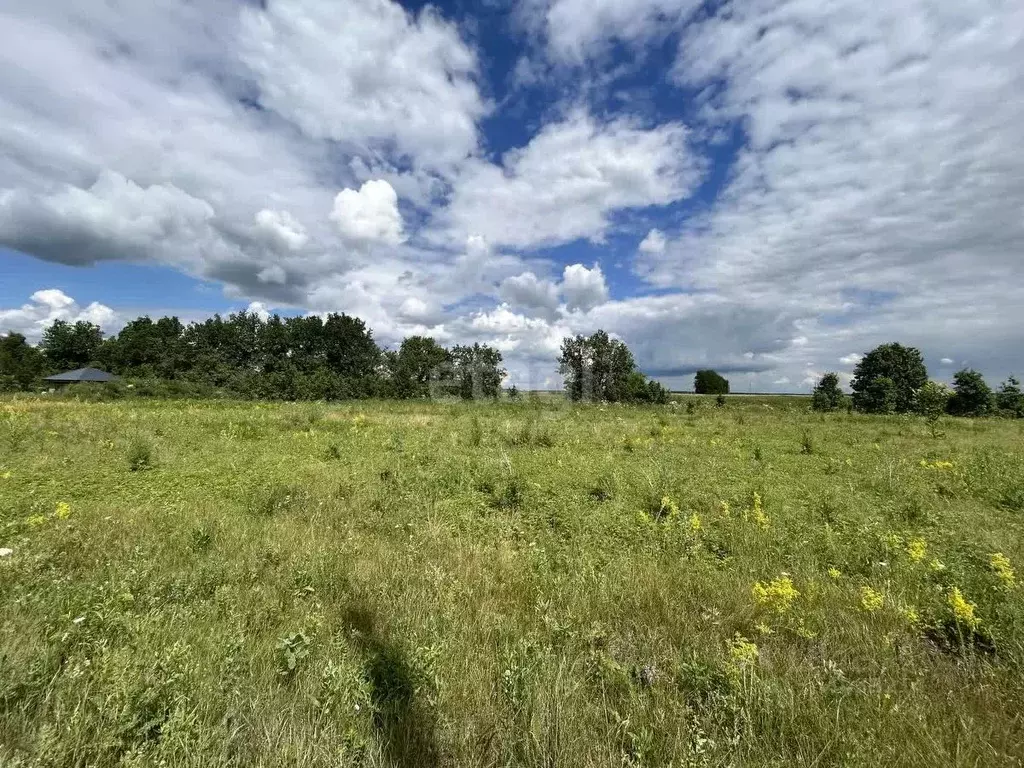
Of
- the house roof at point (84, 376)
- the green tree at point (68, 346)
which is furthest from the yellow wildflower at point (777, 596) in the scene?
the green tree at point (68, 346)

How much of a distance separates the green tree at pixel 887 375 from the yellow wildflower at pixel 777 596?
63.6 meters

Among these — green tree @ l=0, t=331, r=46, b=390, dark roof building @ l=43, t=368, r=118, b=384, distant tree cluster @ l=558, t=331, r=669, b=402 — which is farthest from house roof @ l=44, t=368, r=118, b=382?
distant tree cluster @ l=558, t=331, r=669, b=402

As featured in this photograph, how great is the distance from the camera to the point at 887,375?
62.3 m

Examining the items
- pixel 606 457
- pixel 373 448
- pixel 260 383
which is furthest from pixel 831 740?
pixel 260 383

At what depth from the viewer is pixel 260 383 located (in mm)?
48844

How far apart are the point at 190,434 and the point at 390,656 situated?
543 inches

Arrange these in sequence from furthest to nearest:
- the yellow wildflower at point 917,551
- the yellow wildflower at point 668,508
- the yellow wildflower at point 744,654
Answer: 1. the yellow wildflower at point 668,508
2. the yellow wildflower at point 917,551
3. the yellow wildflower at point 744,654

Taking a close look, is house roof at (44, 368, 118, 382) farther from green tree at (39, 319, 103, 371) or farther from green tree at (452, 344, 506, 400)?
green tree at (452, 344, 506, 400)

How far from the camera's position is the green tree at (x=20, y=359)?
215 feet

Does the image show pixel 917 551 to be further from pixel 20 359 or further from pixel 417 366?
pixel 20 359

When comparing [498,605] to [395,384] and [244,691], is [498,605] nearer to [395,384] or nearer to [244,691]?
[244,691]

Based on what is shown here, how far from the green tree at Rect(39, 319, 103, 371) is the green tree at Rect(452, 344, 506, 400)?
192 ft

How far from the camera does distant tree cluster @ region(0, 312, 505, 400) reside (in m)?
65.2

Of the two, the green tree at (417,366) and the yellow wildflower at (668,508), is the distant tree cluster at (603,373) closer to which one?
the green tree at (417,366)
